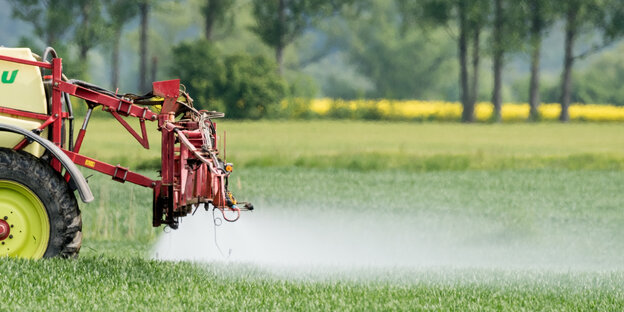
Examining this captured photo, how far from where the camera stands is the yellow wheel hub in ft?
32.2

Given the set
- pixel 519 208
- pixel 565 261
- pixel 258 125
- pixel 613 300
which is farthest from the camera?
pixel 258 125

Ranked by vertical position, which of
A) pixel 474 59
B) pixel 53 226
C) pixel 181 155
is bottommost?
pixel 53 226

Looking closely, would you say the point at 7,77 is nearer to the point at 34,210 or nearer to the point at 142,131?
the point at 34,210

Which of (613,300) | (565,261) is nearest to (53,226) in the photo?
(613,300)

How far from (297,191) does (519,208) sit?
5.02 metres

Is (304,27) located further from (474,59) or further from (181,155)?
(181,155)

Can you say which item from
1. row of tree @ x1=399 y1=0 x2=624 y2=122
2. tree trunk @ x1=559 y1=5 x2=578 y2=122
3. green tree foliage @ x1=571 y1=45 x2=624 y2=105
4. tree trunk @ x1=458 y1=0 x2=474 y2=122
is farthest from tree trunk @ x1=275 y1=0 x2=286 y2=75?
green tree foliage @ x1=571 y1=45 x2=624 y2=105

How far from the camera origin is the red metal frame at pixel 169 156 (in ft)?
32.8

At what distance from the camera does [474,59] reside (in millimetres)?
55312

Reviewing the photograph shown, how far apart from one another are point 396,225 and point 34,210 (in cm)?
963

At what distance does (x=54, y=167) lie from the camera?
34.0 ft

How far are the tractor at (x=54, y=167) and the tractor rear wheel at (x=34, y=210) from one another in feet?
0.03

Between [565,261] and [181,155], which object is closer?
[181,155]

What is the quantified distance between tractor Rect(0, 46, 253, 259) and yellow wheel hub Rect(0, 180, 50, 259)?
0.4 inches
